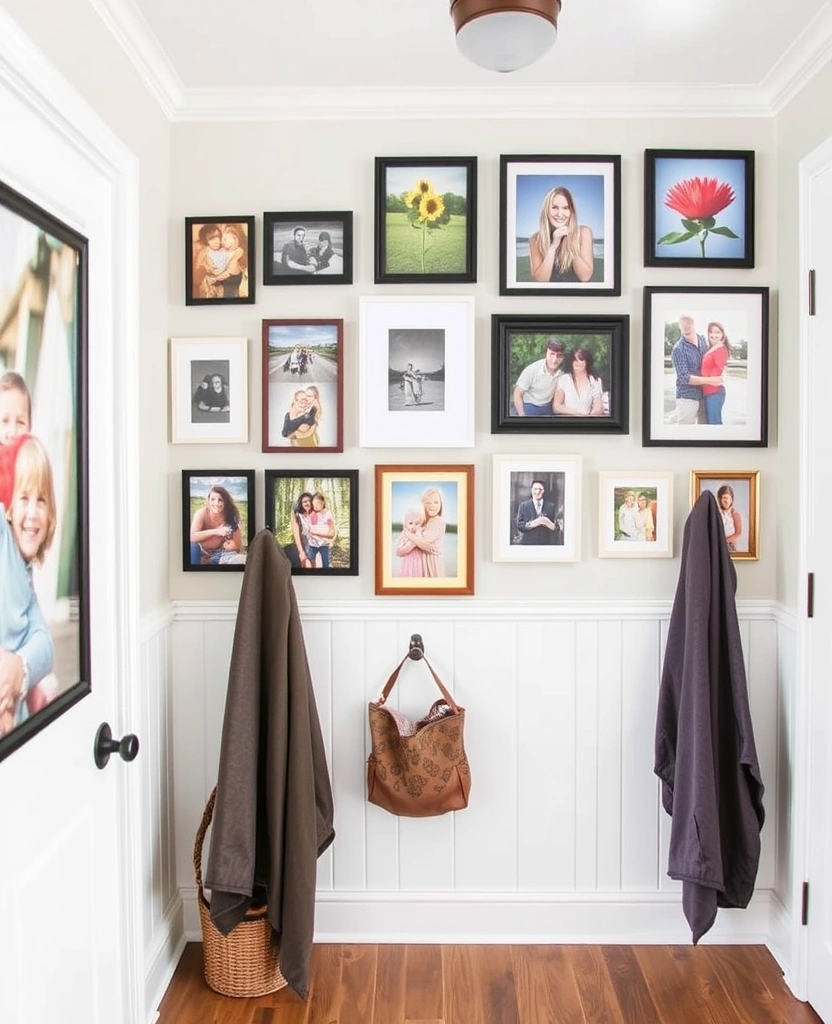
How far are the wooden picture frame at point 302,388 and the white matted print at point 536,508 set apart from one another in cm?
50

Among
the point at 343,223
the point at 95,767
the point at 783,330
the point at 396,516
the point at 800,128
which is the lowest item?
the point at 95,767

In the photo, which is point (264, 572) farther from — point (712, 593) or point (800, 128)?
point (800, 128)

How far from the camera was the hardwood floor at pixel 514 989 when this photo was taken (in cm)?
218

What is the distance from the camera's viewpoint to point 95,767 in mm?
1678

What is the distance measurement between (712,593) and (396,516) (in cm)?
89

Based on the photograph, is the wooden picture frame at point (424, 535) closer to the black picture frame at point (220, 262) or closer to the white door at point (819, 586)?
the black picture frame at point (220, 262)

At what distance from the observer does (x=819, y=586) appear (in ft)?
7.24

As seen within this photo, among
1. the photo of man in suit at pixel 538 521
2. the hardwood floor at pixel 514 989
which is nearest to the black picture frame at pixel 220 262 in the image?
the photo of man in suit at pixel 538 521

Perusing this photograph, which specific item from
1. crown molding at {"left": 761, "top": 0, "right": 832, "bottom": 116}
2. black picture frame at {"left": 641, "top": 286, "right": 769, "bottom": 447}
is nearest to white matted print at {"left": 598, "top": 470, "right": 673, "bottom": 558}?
black picture frame at {"left": 641, "top": 286, "right": 769, "bottom": 447}

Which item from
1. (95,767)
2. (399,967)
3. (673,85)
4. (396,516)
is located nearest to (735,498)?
(396,516)

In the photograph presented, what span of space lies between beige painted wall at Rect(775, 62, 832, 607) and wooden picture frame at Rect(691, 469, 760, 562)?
7 centimetres

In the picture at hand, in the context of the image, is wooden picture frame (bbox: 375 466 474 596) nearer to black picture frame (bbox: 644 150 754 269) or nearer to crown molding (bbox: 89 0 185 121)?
black picture frame (bbox: 644 150 754 269)

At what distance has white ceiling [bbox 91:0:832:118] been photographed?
78.5 inches

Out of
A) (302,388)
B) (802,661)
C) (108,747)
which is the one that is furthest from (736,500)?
(108,747)
